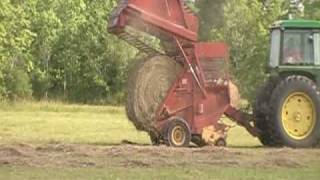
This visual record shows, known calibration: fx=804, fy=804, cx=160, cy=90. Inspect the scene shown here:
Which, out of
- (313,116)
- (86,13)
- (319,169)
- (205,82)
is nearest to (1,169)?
(319,169)

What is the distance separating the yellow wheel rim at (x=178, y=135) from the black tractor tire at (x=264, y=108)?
1.85 m

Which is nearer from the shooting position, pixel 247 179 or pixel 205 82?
pixel 247 179

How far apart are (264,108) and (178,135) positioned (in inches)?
80.1

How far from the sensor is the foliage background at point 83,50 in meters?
54.1

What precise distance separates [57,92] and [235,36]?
532 inches

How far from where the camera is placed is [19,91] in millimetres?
53031

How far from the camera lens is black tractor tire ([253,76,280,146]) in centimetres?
1794

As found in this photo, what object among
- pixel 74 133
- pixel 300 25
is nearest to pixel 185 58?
pixel 300 25

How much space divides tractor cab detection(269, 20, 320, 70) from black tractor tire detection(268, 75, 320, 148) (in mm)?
408

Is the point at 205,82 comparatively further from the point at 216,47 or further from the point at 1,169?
the point at 1,169

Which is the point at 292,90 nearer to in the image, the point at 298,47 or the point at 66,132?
the point at 298,47

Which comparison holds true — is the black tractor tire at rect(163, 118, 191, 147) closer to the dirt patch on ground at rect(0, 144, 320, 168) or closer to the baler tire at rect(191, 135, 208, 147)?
the baler tire at rect(191, 135, 208, 147)

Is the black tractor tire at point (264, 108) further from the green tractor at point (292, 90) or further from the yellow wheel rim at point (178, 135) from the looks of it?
the yellow wheel rim at point (178, 135)

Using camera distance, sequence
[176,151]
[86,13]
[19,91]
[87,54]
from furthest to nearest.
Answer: [86,13] < [87,54] < [19,91] < [176,151]
